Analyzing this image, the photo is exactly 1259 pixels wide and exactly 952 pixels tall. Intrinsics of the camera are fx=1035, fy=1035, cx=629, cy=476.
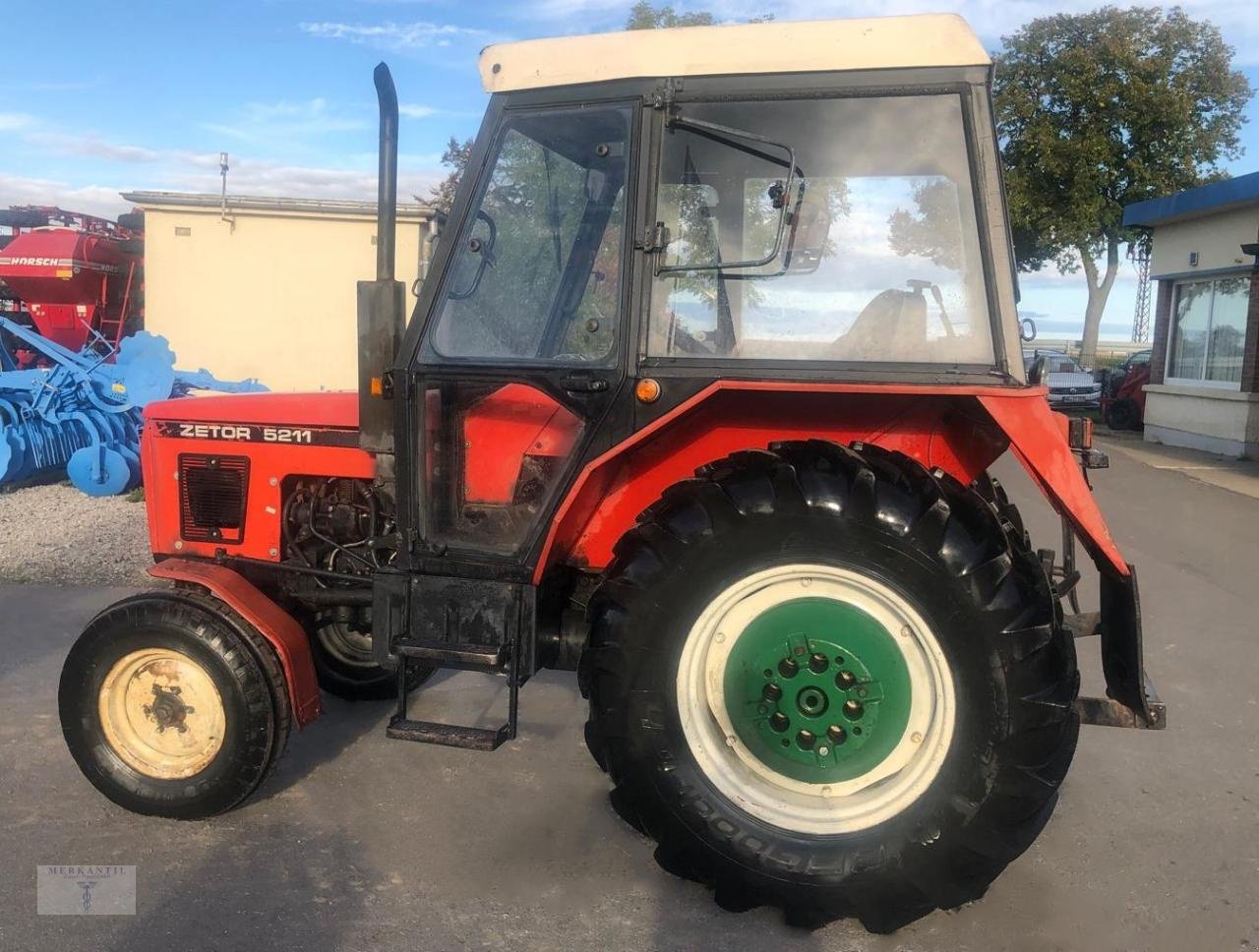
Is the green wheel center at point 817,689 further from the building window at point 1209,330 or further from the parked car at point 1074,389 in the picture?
the parked car at point 1074,389

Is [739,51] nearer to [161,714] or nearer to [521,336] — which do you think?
[521,336]

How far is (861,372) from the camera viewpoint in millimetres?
2721

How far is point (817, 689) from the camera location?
2.84m

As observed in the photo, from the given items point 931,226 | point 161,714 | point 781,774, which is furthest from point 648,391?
point 161,714

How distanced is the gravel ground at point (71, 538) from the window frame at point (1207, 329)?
13474 mm

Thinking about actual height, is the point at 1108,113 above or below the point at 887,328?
above

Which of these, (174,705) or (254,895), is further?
(174,705)

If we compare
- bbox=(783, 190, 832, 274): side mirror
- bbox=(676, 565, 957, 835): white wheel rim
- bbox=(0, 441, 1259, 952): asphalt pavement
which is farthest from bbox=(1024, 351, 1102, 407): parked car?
bbox=(676, 565, 957, 835): white wheel rim

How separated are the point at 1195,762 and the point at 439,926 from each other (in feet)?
9.80

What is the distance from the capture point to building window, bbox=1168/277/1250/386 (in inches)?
567

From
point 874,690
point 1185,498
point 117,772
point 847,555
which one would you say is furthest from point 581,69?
point 1185,498

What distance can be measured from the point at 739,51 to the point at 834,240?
0.56 m

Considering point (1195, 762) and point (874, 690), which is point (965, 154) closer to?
point (874, 690)

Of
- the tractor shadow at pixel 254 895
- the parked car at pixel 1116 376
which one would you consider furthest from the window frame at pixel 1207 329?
the tractor shadow at pixel 254 895
